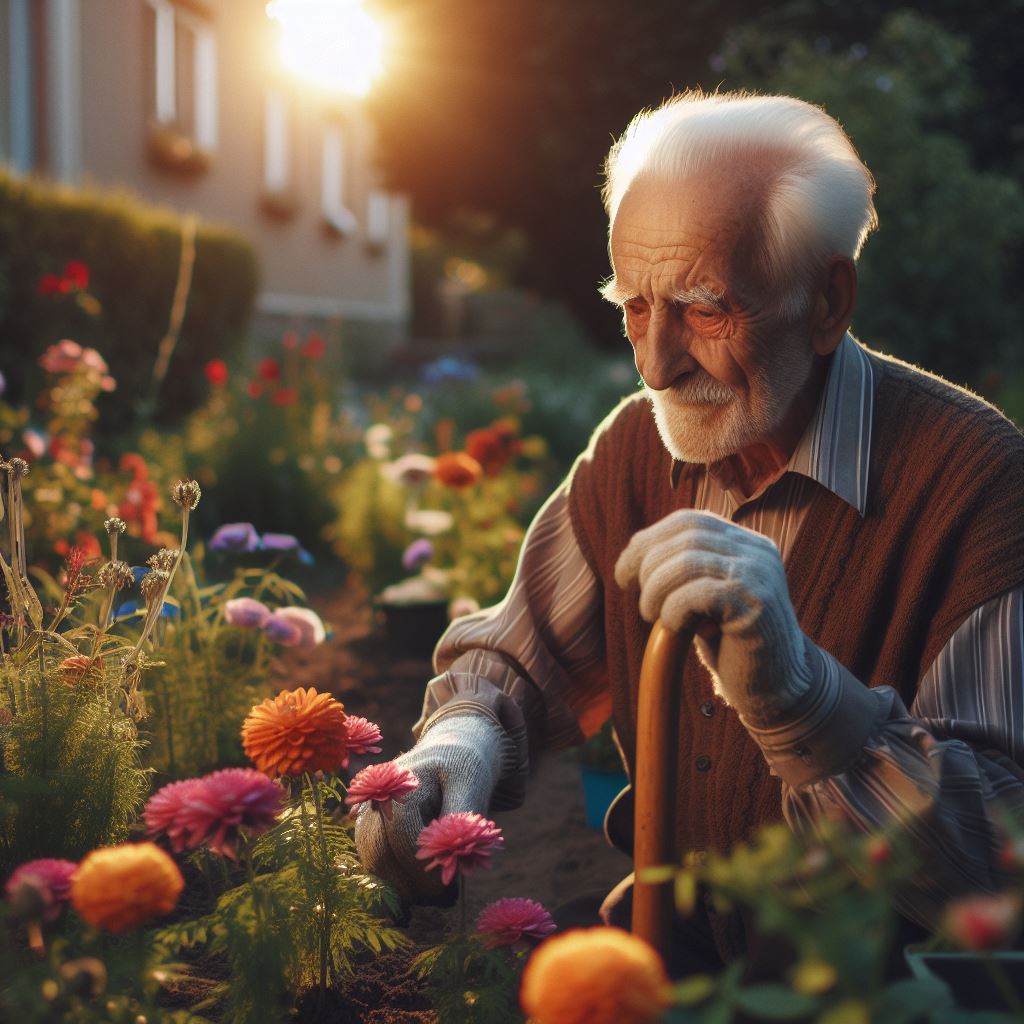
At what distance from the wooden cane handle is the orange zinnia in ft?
1.18

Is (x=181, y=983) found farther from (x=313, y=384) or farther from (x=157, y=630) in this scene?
(x=313, y=384)

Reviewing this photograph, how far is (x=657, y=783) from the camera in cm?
107

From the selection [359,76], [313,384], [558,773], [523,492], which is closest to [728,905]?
[558,773]

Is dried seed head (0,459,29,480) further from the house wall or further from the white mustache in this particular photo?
the house wall

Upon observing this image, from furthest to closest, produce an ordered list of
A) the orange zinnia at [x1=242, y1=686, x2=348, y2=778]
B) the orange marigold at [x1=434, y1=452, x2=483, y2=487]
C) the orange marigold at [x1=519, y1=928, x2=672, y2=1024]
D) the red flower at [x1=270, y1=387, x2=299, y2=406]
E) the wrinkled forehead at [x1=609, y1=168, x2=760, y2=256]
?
1. the red flower at [x1=270, y1=387, x2=299, y2=406]
2. the orange marigold at [x1=434, y1=452, x2=483, y2=487]
3. the wrinkled forehead at [x1=609, y1=168, x2=760, y2=256]
4. the orange zinnia at [x1=242, y1=686, x2=348, y2=778]
5. the orange marigold at [x1=519, y1=928, x2=672, y2=1024]

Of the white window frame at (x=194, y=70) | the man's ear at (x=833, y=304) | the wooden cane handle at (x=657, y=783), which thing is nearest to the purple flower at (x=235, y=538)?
the man's ear at (x=833, y=304)

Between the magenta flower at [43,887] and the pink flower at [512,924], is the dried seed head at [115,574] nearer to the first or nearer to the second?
the magenta flower at [43,887]

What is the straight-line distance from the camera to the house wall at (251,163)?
10.3 m

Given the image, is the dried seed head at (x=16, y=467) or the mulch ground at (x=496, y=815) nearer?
the dried seed head at (x=16, y=467)

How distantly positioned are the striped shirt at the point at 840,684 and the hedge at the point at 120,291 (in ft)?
11.1

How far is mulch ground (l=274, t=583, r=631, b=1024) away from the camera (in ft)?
8.19

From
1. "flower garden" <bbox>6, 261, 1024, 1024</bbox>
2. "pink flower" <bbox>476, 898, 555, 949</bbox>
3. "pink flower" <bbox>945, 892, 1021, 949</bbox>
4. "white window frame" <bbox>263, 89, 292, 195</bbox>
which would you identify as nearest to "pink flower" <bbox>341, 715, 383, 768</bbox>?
"flower garden" <bbox>6, 261, 1024, 1024</bbox>

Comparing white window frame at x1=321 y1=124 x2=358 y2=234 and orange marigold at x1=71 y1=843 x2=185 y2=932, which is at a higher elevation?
white window frame at x1=321 y1=124 x2=358 y2=234

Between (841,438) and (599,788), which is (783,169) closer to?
(841,438)
